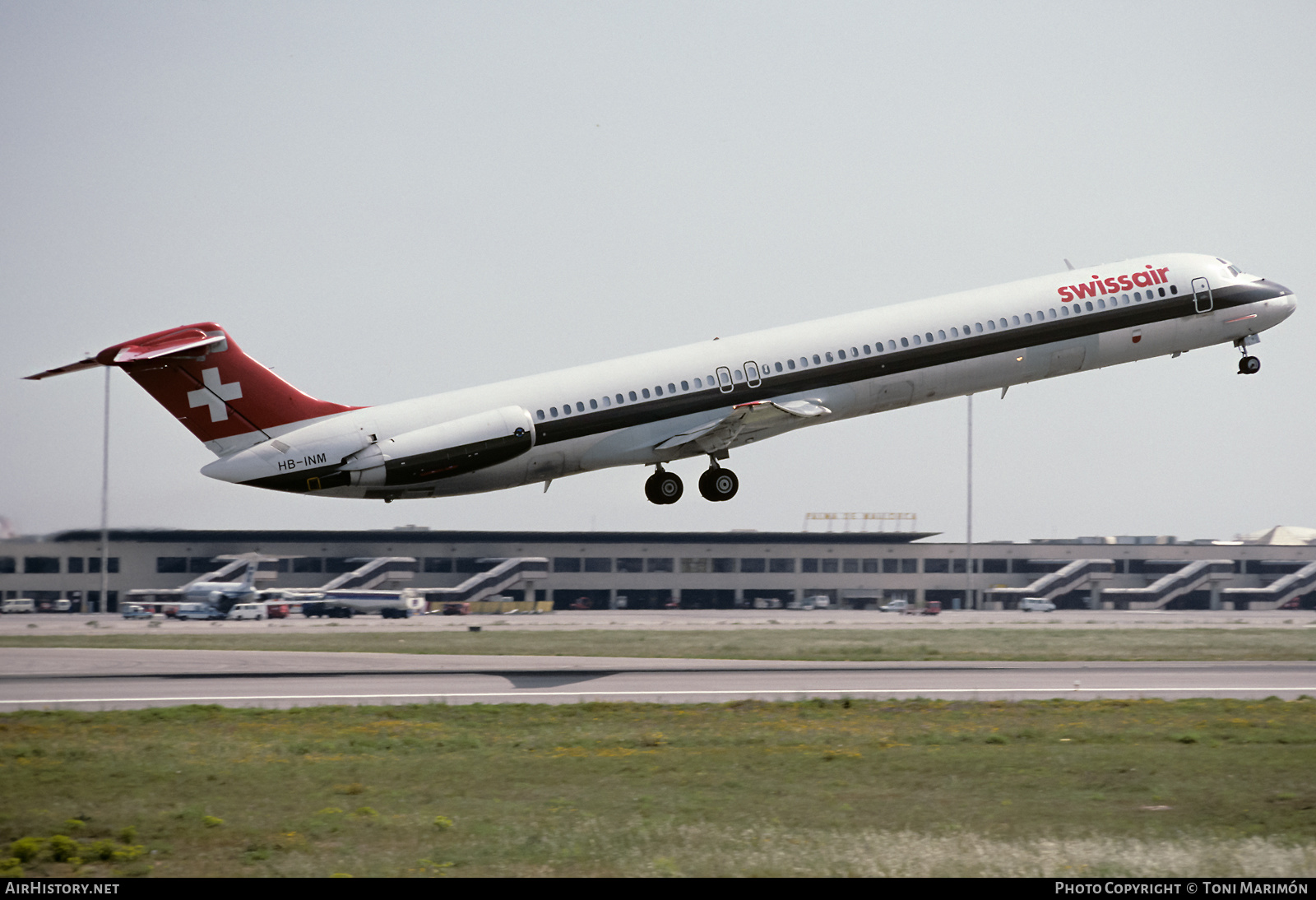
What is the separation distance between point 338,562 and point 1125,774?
9962 cm

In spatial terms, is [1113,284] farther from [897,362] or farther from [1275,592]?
[1275,592]

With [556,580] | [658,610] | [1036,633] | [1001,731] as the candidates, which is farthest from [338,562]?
[1001,731]

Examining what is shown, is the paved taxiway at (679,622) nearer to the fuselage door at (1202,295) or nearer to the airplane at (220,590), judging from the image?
the airplane at (220,590)

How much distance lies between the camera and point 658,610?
11644 centimetres

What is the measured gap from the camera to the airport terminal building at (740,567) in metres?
112

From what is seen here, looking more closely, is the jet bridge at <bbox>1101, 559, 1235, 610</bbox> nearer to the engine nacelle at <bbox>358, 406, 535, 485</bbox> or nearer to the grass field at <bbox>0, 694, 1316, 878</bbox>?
the grass field at <bbox>0, 694, 1316, 878</bbox>

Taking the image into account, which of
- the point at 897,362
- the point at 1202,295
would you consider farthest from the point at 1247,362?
the point at 897,362

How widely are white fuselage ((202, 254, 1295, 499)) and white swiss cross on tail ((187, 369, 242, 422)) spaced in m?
1.24

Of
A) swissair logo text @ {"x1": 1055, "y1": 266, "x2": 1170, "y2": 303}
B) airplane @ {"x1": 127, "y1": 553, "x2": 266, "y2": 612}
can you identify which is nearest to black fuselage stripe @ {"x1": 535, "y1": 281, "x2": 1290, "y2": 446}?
swissair logo text @ {"x1": 1055, "y1": 266, "x2": 1170, "y2": 303}

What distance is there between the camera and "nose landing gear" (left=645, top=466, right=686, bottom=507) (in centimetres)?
4128

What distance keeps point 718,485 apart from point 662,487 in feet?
5.96
